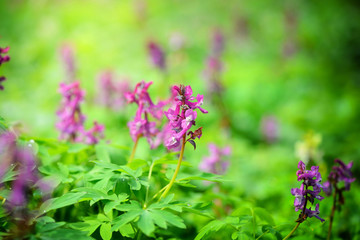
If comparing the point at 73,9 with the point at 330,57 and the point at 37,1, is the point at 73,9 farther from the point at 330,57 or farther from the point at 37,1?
the point at 330,57

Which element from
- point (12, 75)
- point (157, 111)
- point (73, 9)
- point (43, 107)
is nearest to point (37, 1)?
point (73, 9)

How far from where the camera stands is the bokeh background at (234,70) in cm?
464

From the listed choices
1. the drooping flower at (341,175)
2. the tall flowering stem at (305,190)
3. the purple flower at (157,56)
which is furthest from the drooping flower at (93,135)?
the purple flower at (157,56)

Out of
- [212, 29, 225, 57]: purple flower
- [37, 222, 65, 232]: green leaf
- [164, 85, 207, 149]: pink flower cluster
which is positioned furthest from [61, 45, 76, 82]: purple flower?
[37, 222, 65, 232]: green leaf

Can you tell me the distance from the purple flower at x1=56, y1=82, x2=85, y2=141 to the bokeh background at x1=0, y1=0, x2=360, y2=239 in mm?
636

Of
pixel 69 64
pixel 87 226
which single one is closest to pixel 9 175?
pixel 87 226

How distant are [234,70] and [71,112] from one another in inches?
263

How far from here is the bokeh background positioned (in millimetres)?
4641

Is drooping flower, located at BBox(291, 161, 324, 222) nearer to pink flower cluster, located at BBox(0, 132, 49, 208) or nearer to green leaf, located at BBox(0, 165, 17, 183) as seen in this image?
pink flower cluster, located at BBox(0, 132, 49, 208)

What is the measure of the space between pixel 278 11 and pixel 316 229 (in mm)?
11994

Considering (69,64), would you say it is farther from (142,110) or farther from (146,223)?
(146,223)

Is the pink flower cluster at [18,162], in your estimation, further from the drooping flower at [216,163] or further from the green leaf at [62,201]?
the drooping flower at [216,163]

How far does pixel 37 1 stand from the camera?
1216 cm

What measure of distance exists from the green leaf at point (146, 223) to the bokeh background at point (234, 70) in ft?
5.53
